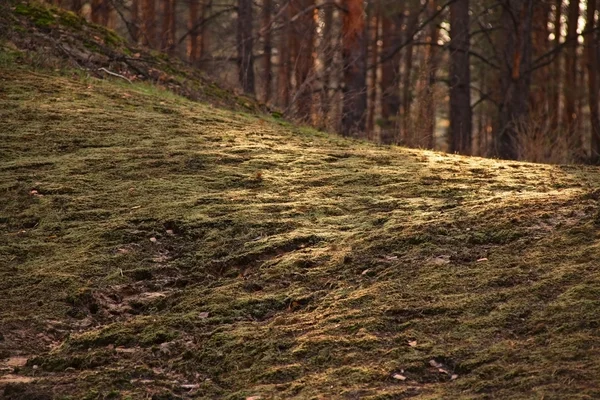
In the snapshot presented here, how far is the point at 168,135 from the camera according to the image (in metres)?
7.75

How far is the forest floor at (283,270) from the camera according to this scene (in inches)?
143

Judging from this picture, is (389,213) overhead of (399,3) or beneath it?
beneath

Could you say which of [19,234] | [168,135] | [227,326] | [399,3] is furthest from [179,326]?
[399,3]

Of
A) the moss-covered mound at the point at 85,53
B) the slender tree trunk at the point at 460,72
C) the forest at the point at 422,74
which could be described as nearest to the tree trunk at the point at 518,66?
the forest at the point at 422,74

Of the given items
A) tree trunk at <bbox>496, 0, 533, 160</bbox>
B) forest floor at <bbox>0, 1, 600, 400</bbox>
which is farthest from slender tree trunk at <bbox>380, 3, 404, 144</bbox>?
forest floor at <bbox>0, 1, 600, 400</bbox>

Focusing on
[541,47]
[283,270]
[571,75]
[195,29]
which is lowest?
[283,270]

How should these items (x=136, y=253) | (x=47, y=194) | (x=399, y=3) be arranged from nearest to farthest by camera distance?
(x=136, y=253) → (x=47, y=194) → (x=399, y=3)

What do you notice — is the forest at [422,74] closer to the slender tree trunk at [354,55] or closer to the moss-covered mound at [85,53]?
the slender tree trunk at [354,55]

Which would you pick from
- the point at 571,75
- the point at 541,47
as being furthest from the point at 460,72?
the point at 541,47

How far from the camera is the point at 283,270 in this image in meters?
4.88

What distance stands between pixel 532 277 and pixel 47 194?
3649 mm

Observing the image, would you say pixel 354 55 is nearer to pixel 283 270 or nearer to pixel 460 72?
pixel 460 72

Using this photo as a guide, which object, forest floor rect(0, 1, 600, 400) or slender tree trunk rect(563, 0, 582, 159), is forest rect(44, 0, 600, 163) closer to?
slender tree trunk rect(563, 0, 582, 159)

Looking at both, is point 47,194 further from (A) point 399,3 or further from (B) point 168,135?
(A) point 399,3
